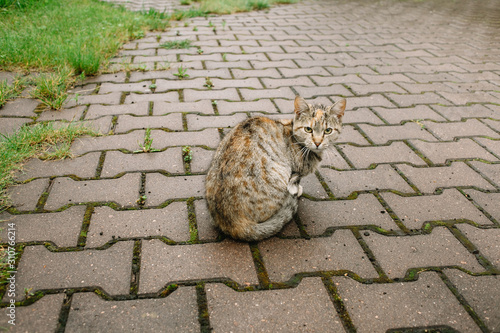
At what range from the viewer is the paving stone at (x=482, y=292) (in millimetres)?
2014

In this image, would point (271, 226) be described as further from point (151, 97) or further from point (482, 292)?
point (151, 97)

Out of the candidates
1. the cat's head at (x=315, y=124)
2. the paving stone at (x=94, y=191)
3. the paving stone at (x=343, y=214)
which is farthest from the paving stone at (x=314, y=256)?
the paving stone at (x=94, y=191)

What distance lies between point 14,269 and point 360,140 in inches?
118

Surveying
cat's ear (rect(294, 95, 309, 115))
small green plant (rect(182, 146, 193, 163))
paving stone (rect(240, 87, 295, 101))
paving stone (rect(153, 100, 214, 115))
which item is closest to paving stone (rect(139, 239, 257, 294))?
small green plant (rect(182, 146, 193, 163))

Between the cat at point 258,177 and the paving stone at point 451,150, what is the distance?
4.08ft

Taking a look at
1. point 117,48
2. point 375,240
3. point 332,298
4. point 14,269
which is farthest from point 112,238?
point 117,48

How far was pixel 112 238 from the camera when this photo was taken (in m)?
2.44

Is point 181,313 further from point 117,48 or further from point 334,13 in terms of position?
point 334,13

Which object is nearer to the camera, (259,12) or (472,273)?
(472,273)

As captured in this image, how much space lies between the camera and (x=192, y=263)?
2283mm

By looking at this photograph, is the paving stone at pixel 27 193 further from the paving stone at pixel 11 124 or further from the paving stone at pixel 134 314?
the paving stone at pixel 134 314

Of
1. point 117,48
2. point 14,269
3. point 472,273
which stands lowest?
point 472,273

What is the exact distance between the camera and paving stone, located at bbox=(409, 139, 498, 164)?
351 centimetres

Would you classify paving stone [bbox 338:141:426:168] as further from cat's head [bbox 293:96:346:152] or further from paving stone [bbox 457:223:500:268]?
paving stone [bbox 457:223:500:268]
